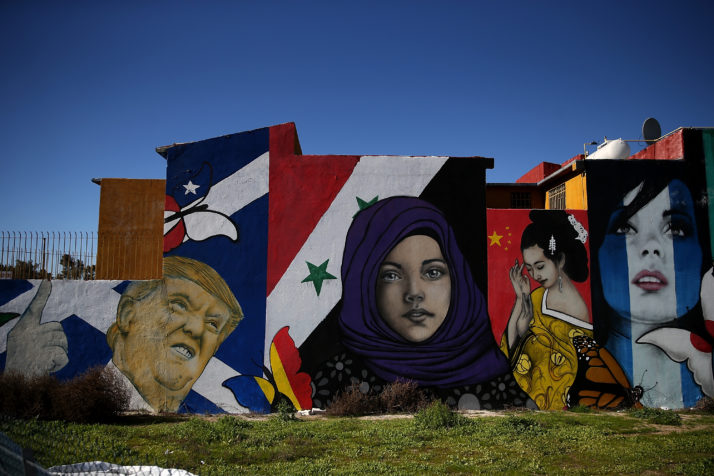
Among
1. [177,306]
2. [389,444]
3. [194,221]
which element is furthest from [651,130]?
[177,306]

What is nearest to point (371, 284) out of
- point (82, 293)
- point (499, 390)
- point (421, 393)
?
point (421, 393)

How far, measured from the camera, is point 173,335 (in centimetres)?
1076

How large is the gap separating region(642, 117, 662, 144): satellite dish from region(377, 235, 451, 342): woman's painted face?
668 cm

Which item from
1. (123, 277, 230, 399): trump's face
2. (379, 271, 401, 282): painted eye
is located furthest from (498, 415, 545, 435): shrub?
(123, 277, 230, 399): trump's face

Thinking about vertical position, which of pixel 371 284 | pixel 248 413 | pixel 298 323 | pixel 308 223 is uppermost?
pixel 308 223

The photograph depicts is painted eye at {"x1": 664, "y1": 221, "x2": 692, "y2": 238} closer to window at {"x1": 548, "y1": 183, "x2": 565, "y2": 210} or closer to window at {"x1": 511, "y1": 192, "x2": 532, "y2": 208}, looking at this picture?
window at {"x1": 548, "y1": 183, "x2": 565, "y2": 210}

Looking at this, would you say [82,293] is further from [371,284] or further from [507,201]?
[507,201]

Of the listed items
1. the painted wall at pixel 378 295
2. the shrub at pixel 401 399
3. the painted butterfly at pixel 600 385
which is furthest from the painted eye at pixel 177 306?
the painted butterfly at pixel 600 385

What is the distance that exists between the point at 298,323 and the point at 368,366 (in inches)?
70.0

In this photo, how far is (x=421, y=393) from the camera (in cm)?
1060

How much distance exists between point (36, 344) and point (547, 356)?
11.0 metres

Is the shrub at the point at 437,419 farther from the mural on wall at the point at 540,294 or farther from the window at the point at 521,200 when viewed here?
the window at the point at 521,200

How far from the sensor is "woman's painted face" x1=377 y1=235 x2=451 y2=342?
1086 centimetres

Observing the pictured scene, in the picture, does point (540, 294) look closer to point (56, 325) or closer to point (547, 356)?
point (547, 356)
